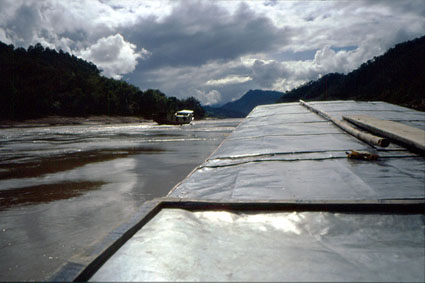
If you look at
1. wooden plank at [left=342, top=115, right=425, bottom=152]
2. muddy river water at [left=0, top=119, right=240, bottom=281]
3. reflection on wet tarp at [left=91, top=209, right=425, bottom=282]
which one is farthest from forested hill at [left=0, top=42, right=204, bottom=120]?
reflection on wet tarp at [left=91, top=209, right=425, bottom=282]

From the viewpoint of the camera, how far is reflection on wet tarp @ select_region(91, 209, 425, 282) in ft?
4.76

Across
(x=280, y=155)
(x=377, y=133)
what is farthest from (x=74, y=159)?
(x=377, y=133)

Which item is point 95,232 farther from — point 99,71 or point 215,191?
point 99,71

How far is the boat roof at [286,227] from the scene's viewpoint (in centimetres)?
149

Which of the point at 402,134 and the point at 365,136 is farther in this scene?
the point at 365,136

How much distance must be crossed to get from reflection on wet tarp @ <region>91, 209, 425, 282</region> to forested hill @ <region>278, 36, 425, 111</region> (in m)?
52.9

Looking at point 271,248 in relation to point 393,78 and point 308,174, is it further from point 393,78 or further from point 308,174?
point 393,78

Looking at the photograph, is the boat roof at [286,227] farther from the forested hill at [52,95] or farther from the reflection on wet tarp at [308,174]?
the forested hill at [52,95]

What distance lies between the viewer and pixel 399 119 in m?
6.16

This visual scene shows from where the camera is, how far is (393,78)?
7631 centimetres

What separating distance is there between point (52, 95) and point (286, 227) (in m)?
66.3

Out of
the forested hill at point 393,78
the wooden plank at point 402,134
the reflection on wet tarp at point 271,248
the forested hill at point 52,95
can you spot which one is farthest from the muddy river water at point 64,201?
the forested hill at point 52,95

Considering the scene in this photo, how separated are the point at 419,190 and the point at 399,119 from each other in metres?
4.52

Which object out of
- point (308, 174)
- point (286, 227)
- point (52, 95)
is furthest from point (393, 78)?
point (286, 227)
